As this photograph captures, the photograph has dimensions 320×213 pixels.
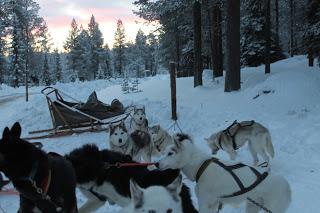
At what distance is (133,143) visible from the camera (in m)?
8.55

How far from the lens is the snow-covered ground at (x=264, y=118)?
7.51 metres

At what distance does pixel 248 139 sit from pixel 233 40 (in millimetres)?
8929

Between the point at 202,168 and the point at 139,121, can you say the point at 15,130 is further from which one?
the point at 139,121

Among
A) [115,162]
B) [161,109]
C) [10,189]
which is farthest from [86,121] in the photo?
[115,162]

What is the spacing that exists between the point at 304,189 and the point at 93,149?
11.9 feet

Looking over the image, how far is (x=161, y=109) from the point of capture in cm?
1593

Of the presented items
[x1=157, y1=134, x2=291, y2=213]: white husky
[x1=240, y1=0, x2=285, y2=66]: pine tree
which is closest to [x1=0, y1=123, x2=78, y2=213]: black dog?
[x1=157, y1=134, x2=291, y2=213]: white husky

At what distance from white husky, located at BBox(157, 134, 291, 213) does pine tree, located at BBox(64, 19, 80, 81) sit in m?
60.6

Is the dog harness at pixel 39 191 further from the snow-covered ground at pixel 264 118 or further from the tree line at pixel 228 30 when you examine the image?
the tree line at pixel 228 30

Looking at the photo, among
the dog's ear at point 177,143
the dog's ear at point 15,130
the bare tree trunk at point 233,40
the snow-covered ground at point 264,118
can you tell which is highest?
the bare tree trunk at point 233,40


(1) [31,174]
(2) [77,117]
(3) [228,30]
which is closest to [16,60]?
(3) [228,30]

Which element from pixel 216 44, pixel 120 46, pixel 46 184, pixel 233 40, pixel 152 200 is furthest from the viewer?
pixel 120 46

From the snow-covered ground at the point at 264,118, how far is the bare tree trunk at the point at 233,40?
82cm

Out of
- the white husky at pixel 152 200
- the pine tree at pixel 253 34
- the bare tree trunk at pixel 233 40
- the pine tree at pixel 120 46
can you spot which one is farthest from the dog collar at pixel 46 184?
the pine tree at pixel 120 46
